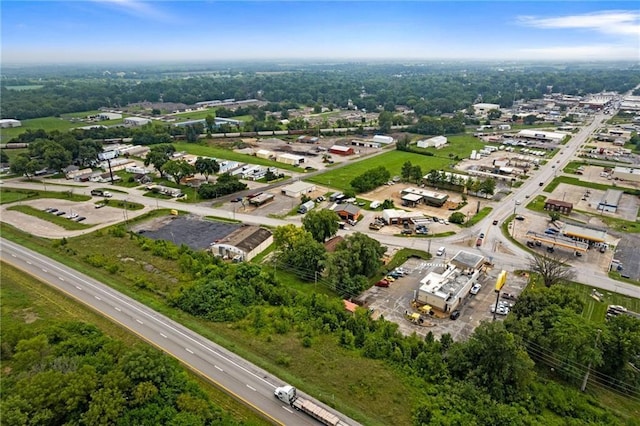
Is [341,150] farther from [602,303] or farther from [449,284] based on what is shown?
[602,303]

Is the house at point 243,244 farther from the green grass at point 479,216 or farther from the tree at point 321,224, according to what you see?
the green grass at point 479,216

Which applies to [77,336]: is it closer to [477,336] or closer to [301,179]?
[477,336]

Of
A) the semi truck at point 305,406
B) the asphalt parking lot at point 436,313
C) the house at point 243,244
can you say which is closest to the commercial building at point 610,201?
the asphalt parking lot at point 436,313

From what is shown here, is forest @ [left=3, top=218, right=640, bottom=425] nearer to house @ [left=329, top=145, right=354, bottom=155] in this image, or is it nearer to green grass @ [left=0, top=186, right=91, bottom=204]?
green grass @ [left=0, top=186, right=91, bottom=204]

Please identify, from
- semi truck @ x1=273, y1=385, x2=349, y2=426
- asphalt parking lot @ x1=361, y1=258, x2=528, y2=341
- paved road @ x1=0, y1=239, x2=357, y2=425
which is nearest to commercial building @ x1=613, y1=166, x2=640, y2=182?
asphalt parking lot @ x1=361, y1=258, x2=528, y2=341

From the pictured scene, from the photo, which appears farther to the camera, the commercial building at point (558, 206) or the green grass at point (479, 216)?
the commercial building at point (558, 206)

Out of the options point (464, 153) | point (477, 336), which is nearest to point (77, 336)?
point (477, 336)
